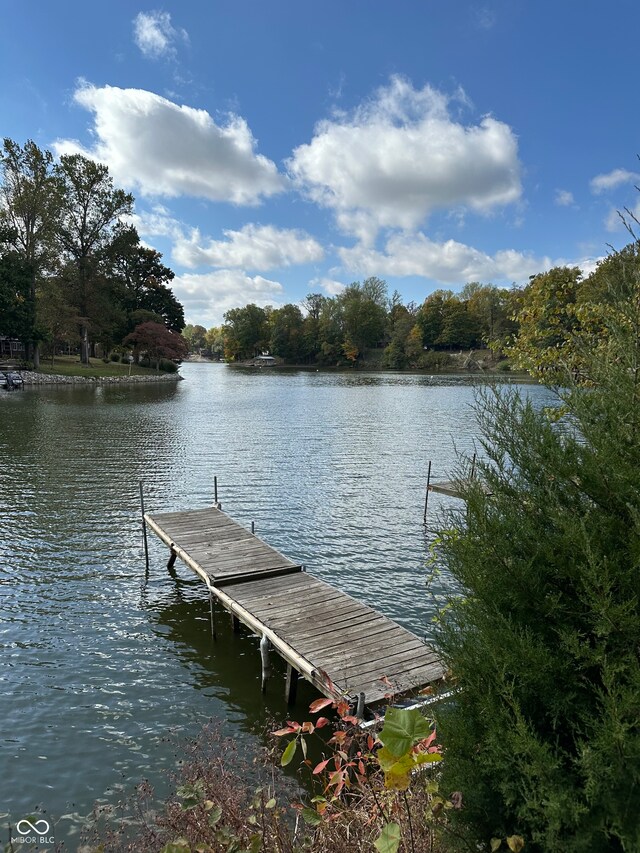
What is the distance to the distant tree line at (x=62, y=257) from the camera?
57.5 metres

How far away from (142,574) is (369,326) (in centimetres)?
12993

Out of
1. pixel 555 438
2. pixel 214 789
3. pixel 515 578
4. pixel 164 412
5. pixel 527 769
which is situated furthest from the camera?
pixel 164 412

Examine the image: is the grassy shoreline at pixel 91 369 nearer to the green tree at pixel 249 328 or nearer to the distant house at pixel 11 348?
the distant house at pixel 11 348

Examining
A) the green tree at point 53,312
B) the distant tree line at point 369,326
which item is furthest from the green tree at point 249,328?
the green tree at point 53,312

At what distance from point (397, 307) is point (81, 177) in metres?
103

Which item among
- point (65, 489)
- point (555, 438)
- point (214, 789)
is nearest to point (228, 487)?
point (65, 489)

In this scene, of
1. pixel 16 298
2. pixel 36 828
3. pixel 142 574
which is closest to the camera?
pixel 36 828

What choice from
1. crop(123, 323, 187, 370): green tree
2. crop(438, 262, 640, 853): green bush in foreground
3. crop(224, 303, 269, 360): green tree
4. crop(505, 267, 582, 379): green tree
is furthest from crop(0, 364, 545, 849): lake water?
crop(224, 303, 269, 360): green tree

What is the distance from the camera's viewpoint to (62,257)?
66.6 m

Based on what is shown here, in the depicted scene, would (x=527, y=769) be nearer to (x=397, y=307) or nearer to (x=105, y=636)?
(x=105, y=636)

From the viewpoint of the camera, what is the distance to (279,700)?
8.38 meters

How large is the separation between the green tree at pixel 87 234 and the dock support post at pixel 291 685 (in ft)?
218

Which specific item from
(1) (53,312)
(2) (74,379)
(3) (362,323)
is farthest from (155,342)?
(3) (362,323)

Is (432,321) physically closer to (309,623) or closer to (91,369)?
(91,369)
